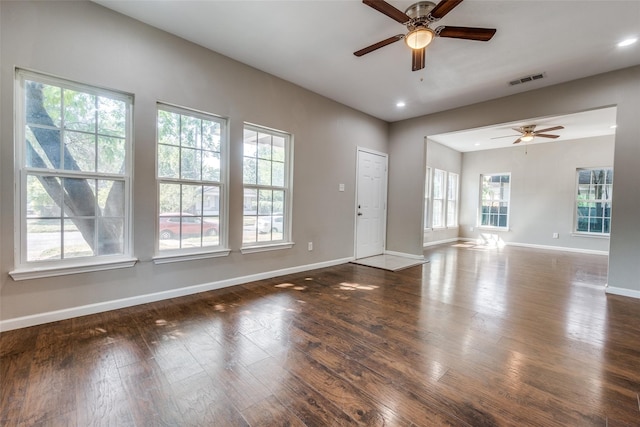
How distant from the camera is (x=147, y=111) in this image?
9.21ft

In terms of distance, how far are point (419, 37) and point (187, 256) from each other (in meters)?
3.22

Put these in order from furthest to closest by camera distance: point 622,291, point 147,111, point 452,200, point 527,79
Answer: point 452,200 → point 527,79 → point 622,291 → point 147,111

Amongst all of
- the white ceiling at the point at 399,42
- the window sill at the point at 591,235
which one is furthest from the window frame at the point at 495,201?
the white ceiling at the point at 399,42

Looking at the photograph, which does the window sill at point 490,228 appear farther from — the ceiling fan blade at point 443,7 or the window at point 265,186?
the ceiling fan blade at point 443,7

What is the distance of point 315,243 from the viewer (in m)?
4.52

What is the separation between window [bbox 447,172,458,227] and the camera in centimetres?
834

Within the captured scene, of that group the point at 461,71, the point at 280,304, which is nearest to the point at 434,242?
the point at 461,71

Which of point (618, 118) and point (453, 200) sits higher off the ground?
point (618, 118)

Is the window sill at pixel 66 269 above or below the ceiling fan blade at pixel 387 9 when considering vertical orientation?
below

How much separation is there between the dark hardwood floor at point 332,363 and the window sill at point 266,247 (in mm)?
648

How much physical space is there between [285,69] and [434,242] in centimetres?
614

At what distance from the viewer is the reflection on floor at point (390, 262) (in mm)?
4746

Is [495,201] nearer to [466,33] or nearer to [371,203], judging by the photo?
[371,203]

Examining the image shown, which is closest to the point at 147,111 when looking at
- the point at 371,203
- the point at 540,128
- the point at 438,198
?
the point at 371,203
